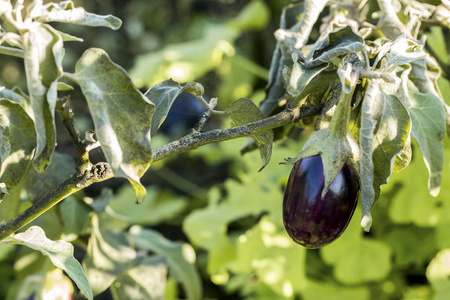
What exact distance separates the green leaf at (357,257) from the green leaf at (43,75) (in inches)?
29.7

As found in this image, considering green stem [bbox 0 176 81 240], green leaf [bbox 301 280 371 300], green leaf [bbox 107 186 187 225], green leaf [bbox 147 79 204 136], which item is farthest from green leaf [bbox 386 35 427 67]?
green leaf [bbox 107 186 187 225]

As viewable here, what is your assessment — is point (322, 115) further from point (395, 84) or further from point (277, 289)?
point (277, 289)

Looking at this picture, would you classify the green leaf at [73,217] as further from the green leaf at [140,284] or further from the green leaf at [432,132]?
the green leaf at [432,132]

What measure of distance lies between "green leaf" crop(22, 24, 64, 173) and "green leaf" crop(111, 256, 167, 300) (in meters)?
0.43

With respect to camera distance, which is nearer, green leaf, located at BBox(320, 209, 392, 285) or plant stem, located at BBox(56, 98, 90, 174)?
plant stem, located at BBox(56, 98, 90, 174)

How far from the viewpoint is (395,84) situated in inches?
16.5

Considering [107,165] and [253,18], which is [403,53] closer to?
[107,165]

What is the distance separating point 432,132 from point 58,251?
13.6 inches

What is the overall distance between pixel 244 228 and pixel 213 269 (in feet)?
1.15

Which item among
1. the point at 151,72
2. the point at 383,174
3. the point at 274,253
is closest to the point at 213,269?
the point at 274,253

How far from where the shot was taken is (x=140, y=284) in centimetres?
75

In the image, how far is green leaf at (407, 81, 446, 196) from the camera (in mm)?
459

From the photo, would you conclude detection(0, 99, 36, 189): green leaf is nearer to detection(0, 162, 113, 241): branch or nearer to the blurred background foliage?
detection(0, 162, 113, 241): branch

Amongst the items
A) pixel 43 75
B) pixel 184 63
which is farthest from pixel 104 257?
pixel 184 63
